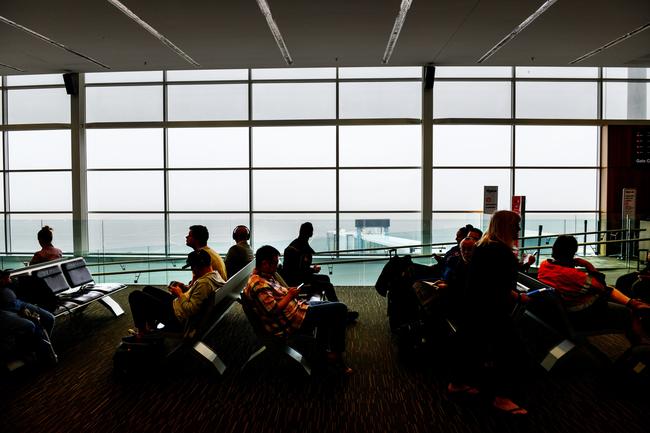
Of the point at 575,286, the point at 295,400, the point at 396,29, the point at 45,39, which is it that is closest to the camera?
the point at 295,400

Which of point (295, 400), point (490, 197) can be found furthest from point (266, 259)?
point (490, 197)

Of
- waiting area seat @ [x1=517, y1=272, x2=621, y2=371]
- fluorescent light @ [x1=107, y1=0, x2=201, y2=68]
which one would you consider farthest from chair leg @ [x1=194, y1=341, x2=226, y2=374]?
fluorescent light @ [x1=107, y1=0, x2=201, y2=68]

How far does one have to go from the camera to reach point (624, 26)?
6.40 metres

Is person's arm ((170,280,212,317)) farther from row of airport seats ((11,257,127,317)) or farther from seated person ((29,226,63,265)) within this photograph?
seated person ((29,226,63,265))

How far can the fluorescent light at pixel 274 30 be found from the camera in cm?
575

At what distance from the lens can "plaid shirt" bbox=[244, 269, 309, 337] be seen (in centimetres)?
359

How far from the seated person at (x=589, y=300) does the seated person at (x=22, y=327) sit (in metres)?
4.84

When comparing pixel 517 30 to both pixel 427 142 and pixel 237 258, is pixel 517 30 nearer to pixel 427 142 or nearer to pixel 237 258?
pixel 427 142

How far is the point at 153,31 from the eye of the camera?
6.63 meters

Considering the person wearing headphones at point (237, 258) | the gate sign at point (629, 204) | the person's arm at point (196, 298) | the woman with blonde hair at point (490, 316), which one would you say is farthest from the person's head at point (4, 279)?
the gate sign at point (629, 204)

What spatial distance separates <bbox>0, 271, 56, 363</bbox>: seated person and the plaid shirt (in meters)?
2.13

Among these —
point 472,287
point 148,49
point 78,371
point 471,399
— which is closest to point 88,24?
point 148,49

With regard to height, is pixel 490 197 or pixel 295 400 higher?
pixel 490 197

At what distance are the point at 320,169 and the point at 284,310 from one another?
7.73 m
